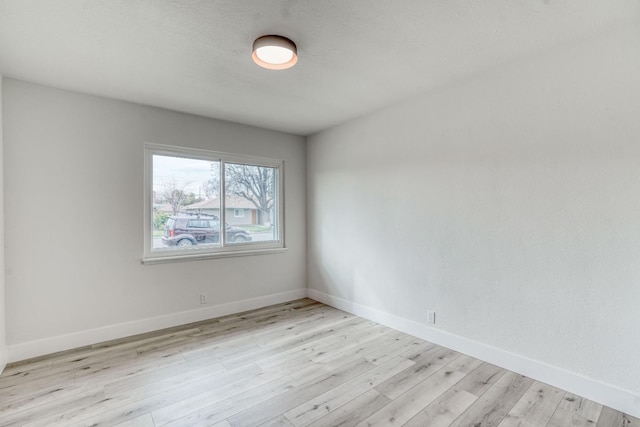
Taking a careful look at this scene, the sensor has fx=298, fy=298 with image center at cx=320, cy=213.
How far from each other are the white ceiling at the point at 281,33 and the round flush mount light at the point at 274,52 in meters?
0.06

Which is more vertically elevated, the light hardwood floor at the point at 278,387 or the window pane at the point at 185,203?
the window pane at the point at 185,203

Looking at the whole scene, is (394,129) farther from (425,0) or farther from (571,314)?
(571,314)

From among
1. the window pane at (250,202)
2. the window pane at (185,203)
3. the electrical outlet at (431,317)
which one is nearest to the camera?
the electrical outlet at (431,317)

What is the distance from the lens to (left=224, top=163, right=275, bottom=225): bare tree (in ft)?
12.8

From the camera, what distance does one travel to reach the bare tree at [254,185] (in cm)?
391

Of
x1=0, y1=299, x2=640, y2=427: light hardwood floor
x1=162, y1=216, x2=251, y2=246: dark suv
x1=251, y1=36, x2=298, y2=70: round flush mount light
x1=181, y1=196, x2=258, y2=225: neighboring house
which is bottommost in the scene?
x1=0, y1=299, x2=640, y2=427: light hardwood floor

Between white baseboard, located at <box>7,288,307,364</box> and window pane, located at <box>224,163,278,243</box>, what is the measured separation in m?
0.84

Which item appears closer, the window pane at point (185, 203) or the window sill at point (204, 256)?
the window sill at point (204, 256)

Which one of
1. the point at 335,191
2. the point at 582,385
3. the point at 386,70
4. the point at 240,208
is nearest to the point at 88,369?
the point at 240,208

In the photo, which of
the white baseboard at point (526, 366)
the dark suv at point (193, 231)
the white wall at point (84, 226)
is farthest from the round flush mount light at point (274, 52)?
the white baseboard at point (526, 366)

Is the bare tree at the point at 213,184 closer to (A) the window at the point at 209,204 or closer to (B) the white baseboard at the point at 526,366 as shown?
(A) the window at the point at 209,204

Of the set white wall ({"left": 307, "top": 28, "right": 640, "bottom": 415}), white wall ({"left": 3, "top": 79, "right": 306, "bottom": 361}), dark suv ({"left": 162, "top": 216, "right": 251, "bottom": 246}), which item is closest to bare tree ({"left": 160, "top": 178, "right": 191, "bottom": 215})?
dark suv ({"left": 162, "top": 216, "right": 251, "bottom": 246})

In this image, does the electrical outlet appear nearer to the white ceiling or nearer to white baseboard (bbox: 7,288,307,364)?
white baseboard (bbox: 7,288,307,364)

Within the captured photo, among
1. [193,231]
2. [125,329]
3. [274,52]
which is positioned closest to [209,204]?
[193,231]
